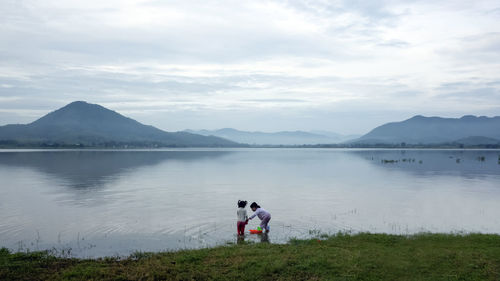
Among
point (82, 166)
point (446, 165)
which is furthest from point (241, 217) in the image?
point (446, 165)

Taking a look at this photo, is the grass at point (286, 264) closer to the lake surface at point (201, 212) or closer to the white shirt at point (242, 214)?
the lake surface at point (201, 212)

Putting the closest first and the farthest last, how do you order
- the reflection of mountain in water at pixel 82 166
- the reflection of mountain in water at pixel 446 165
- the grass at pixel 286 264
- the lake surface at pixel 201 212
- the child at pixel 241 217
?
the grass at pixel 286 264
the lake surface at pixel 201 212
the child at pixel 241 217
the reflection of mountain in water at pixel 82 166
the reflection of mountain in water at pixel 446 165

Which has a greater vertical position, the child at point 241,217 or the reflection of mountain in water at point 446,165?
the child at point 241,217

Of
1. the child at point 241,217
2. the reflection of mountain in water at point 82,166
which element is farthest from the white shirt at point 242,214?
the reflection of mountain in water at point 82,166

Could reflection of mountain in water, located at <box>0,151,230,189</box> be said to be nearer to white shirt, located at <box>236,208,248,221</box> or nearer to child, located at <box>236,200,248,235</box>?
child, located at <box>236,200,248,235</box>

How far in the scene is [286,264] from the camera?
12.9m

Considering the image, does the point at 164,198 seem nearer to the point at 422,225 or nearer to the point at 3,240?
the point at 3,240

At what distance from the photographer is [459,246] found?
15648 millimetres

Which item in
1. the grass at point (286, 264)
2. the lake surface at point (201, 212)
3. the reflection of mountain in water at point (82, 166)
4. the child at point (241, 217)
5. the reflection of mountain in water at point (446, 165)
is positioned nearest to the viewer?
the grass at point (286, 264)

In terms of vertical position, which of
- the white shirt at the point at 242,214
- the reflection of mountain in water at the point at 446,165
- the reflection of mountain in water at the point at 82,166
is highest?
the white shirt at the point at 242,214

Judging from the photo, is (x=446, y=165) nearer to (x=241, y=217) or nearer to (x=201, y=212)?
(x=201, y=212)

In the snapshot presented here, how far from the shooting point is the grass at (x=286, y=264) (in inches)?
470

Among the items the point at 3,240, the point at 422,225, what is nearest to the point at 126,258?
the point at 3,240

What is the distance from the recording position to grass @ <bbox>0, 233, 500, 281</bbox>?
1195cm
